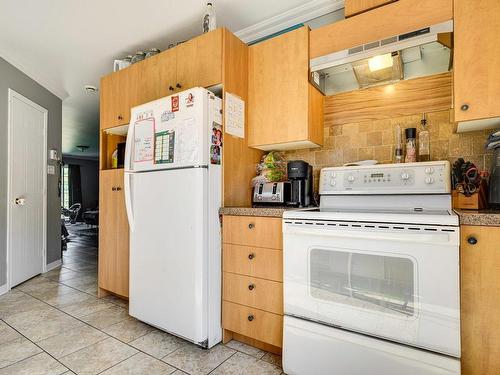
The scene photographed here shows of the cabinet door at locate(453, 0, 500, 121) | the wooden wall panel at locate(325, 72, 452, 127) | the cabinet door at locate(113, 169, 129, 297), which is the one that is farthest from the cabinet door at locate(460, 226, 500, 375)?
the cabinet door at locate(113, 169, 129, 297)

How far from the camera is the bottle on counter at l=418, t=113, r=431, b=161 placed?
1.82m

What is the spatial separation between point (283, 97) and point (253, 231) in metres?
0.96

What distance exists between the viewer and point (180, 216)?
6.01 feet

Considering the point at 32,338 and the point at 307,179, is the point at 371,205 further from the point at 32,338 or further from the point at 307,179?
the point at 32,338

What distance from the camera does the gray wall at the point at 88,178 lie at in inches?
430

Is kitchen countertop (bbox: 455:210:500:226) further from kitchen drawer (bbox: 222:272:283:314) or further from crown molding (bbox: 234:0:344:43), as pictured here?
crown molding (bbox: 234:0:344:43)

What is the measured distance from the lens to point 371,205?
68.7 inches

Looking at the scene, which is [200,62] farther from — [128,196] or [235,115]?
[128,196]

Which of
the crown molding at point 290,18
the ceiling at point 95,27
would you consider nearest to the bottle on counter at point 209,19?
the ceiling at point 95,27

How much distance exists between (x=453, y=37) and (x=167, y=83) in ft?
6.12

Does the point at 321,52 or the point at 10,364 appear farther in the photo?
the point at 321,52

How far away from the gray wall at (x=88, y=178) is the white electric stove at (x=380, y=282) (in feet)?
36.6

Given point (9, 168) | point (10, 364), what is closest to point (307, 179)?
point (10, 364)

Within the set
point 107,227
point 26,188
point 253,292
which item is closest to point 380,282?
point 253,292
